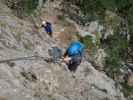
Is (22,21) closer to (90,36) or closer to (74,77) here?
(74,77)

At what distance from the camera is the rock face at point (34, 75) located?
14270mm

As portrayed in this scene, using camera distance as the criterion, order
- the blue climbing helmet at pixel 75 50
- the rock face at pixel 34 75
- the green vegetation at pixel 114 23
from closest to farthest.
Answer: the rock face at pixel 34 75
the blue climbing helmet at pixel 75 50
the green vegetation at pixel 114 23

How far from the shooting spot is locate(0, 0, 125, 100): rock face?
46.8 feet

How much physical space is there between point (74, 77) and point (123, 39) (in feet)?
61.6

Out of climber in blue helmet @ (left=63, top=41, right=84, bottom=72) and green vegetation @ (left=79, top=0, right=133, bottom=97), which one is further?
green vegetation @ (left=79, top=0, right=133, bottom=97)

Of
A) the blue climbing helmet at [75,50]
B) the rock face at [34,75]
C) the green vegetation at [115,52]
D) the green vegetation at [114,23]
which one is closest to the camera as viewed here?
the rock face at [34,75]

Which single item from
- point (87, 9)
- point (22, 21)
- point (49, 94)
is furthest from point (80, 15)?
point (49, 94)

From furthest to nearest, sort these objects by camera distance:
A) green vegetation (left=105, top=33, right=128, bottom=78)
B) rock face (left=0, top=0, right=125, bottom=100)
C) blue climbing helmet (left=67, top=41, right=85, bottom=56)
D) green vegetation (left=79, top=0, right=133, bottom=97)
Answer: green vegetation (left=79, top=0, right=133, bottom=97)
green vegetation (left=105, top=33, right=128, bottom=78)
blue climbing helmet (left=67, top=41, right=85, bottom=56)
rock face (left=0, top=0, right=125, bottom=100)

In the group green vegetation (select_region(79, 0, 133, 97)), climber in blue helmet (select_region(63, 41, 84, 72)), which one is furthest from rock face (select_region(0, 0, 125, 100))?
green vegetation (select_region(79, 0, 133, 97))

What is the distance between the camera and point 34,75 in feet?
52.3

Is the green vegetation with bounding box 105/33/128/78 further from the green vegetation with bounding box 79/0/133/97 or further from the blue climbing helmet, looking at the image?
the blue climbing helmet

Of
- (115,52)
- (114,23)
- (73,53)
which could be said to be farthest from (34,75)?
(114,23)

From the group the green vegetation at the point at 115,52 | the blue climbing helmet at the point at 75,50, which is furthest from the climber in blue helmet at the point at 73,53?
the green vegetation at the point at 115,52

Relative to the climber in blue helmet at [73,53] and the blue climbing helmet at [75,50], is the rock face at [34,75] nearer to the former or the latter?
the climber in blue helmet at [73,53]
